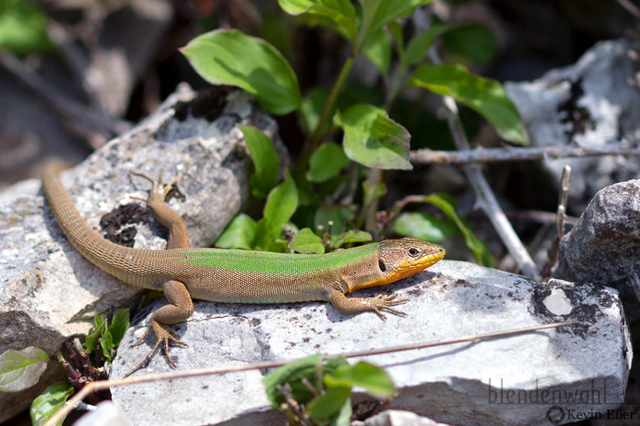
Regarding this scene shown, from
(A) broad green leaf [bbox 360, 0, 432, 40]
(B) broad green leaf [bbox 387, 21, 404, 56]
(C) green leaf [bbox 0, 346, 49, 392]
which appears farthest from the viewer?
(B) broad green leaf [bbox 387, 21, 404, 56]

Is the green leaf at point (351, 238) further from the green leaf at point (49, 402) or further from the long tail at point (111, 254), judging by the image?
the green leaf at point (49, 402)

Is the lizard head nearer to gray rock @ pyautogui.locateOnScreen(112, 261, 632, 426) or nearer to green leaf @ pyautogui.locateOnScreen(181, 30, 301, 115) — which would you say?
gray rock @ pyautogui.locateOnScreen(112, 261, 632, 426)

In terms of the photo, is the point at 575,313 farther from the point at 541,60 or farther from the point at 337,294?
the point at 541,60

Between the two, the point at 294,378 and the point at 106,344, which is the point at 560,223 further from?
the point at 106,344

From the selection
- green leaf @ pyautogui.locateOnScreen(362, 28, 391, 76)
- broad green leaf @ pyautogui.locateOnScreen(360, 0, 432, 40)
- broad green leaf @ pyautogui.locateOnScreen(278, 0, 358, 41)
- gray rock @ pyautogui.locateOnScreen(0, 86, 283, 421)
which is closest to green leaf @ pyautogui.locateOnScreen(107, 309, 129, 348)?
gray rock @ pyautogui.locateOnScreen(0, 86, 283, 421)

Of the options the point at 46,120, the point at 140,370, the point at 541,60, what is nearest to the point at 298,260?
the point at 140,370

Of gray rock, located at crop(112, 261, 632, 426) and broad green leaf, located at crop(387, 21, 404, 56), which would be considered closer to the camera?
gray rock, located at crop(112, 261, 632, 426)
